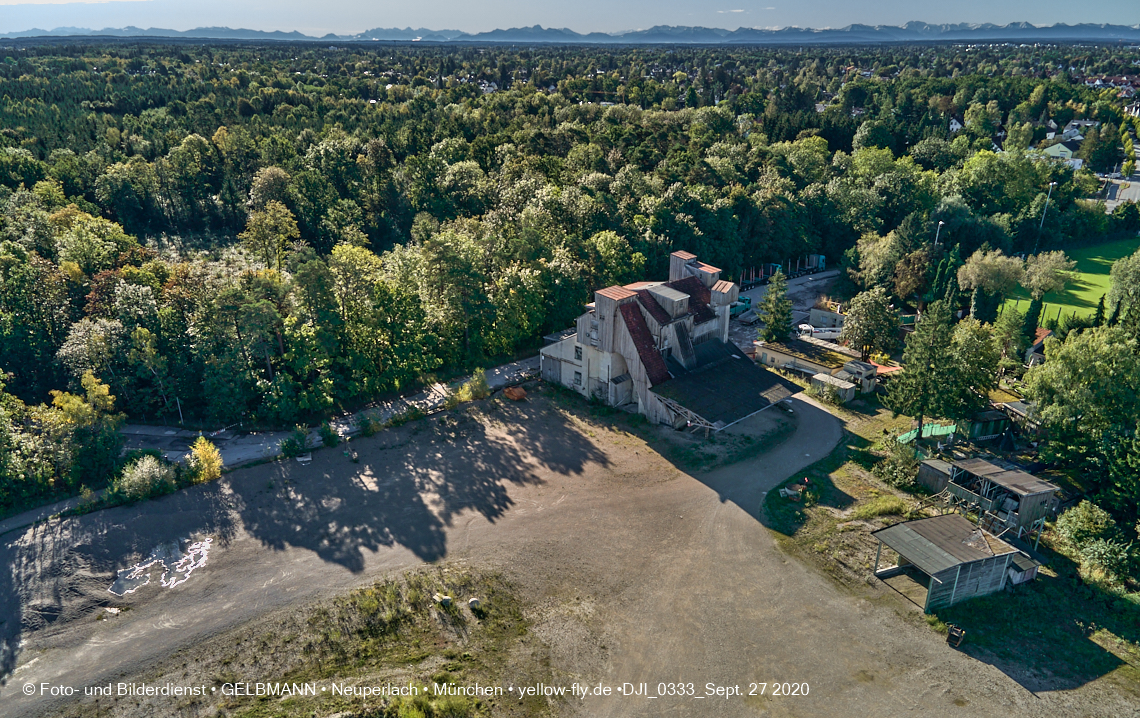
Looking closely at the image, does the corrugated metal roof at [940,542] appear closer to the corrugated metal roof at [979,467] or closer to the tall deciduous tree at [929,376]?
the corrugated metal roof at [979,467]

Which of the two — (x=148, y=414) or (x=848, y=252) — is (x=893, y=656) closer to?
(x=148, y=414)

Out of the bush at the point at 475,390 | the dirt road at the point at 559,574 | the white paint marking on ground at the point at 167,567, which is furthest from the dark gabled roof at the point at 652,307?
the white paint marking on ground at the point at 167,567

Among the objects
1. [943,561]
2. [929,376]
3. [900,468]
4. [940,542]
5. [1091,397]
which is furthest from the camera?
[929,376]

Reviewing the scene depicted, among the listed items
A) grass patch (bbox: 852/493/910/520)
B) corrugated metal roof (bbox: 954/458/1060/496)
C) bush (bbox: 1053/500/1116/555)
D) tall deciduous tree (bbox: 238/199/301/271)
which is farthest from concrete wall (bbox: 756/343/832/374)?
tall deciduous tree (bbox: 238/199/301/271)

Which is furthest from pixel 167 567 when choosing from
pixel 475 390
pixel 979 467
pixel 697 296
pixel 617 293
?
pixel 979 467

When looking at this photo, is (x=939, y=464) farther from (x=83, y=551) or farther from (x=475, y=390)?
(x=83, y=551)

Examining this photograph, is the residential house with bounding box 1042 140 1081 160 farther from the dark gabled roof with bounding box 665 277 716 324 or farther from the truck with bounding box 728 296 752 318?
the dark gabled roof with bounding box 665 277 716 324
